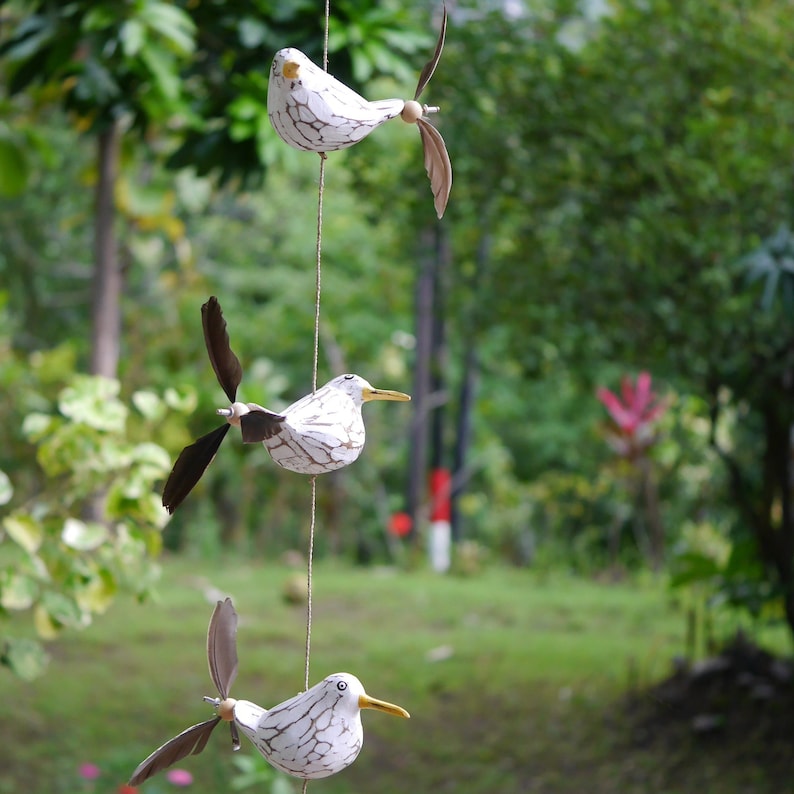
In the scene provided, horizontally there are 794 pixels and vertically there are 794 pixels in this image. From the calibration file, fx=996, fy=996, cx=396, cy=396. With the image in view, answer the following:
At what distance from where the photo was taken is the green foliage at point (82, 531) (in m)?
A: 1.76

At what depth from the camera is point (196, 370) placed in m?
6.07

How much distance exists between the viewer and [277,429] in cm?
85

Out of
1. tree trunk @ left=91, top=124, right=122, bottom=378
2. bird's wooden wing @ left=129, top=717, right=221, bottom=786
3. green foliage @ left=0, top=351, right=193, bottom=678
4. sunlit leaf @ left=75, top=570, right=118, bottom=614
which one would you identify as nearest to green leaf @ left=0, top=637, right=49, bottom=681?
green foliage @ left=0, top=351, right=193, bottom=678

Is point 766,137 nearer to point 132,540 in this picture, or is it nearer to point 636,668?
point 132,540

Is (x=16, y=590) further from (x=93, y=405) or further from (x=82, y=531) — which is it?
(x=93, y=405)

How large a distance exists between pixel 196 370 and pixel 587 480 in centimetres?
262

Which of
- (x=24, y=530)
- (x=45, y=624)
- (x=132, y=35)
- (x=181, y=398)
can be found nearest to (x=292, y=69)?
(x=132, y=35)

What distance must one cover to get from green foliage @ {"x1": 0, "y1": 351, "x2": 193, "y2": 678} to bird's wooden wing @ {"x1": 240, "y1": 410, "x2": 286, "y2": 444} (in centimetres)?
97

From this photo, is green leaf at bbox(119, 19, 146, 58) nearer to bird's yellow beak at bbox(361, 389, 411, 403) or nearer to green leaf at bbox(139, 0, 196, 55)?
green leaf at bbox(139, 0, 196, 55)

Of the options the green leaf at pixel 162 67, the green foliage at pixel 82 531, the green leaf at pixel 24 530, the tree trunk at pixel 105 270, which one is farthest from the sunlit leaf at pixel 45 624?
the green leaf at pixel 162 67

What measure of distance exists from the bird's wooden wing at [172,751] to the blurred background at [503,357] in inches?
35.4

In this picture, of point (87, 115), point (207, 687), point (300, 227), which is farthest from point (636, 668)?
point (300, 227)

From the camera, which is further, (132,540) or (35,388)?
(35,388)

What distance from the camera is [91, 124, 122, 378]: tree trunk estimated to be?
249 cm
